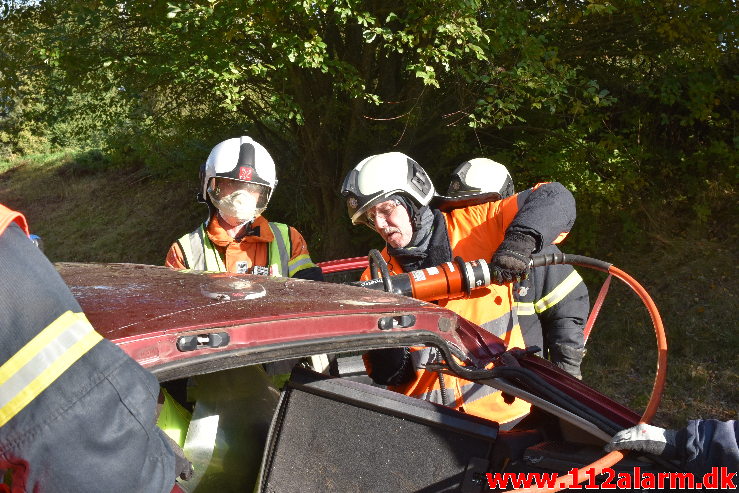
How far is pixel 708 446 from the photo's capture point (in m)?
1.57

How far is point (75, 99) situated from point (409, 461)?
358 inches

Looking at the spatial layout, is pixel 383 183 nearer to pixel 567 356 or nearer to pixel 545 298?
pixel 545 298

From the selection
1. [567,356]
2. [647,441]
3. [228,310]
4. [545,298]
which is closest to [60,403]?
[228,310]

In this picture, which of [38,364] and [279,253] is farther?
[279,253]

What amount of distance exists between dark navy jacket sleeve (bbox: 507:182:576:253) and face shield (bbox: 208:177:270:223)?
1.22 m

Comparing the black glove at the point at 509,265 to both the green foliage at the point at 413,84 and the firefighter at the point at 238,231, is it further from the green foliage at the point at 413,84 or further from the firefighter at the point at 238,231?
the green foliage at the point at 413,84

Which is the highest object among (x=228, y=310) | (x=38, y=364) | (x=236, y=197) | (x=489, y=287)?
(x=236, y=197)

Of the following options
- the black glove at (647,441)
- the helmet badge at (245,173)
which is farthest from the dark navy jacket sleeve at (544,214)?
the helmet badge at (245,173)

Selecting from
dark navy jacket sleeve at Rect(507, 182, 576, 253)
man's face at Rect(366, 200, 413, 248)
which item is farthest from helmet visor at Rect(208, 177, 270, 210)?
dark navy jacket sleeve at Rect(507, 182, 576, 253)

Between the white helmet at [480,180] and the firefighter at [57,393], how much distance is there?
2.18 meters

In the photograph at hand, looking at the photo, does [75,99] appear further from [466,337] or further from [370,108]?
[466,337]

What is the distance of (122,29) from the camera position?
8172mm

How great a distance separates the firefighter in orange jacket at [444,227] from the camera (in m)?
2.69

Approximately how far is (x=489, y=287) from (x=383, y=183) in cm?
58
